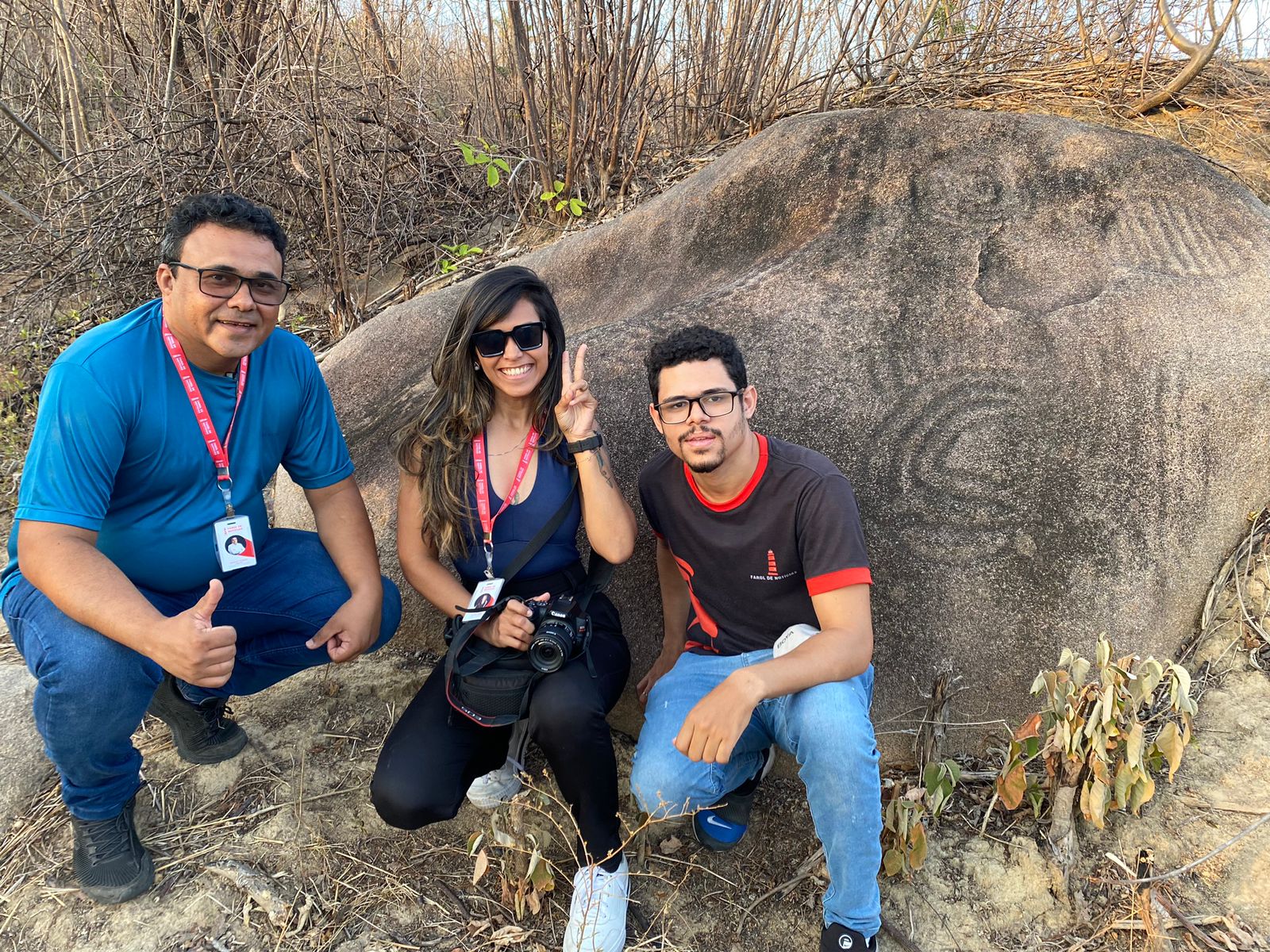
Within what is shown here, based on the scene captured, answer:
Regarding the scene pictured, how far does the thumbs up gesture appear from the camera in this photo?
1.95m

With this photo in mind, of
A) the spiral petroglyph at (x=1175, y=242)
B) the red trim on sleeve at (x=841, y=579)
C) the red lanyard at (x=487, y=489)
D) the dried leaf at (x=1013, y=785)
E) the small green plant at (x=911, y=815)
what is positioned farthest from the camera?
the spiral petroglyph at (x=1175, y=242)

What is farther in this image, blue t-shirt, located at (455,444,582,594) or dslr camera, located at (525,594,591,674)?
blue t-shirt, located at (455,444,582,594)

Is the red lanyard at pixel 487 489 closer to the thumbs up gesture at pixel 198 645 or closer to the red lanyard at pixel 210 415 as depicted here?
the red lanyard at pixel 210 415


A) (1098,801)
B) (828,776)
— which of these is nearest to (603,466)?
(828,776)

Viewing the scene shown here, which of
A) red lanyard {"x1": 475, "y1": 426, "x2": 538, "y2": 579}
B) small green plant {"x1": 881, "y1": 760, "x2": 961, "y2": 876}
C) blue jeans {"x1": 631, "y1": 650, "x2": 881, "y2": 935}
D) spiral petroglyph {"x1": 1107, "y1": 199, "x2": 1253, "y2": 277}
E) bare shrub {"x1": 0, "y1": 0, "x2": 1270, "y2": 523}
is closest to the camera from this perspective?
blue jeans {"x1": 631, "y1": 650, "x2": 881, "y2": 935}

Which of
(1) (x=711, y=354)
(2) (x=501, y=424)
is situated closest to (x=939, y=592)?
(1) (x=711, y=354)

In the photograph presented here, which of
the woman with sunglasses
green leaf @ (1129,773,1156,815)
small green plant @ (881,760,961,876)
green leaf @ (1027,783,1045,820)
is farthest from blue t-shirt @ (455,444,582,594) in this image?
green leaf @ (1129,773,1156,815)

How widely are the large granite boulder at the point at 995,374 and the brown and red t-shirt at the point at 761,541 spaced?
8 cm

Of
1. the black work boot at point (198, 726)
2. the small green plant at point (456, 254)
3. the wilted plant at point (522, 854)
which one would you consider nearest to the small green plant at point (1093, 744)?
the wilted plant at point (522, 854)

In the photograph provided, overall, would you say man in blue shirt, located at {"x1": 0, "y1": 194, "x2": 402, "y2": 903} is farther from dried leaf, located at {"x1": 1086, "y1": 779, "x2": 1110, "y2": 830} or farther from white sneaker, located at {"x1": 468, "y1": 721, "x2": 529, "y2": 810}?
dried leaf, located at {"x1": 1086, "y1": 779, "x2": 1110, "y2": 830}

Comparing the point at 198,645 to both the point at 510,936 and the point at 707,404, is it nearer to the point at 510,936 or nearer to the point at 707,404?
the point at 510,936

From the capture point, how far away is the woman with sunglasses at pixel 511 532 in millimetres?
2092

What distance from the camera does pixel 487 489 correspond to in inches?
90.5

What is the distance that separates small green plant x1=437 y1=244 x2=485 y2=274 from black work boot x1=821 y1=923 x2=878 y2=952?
3961 mm
